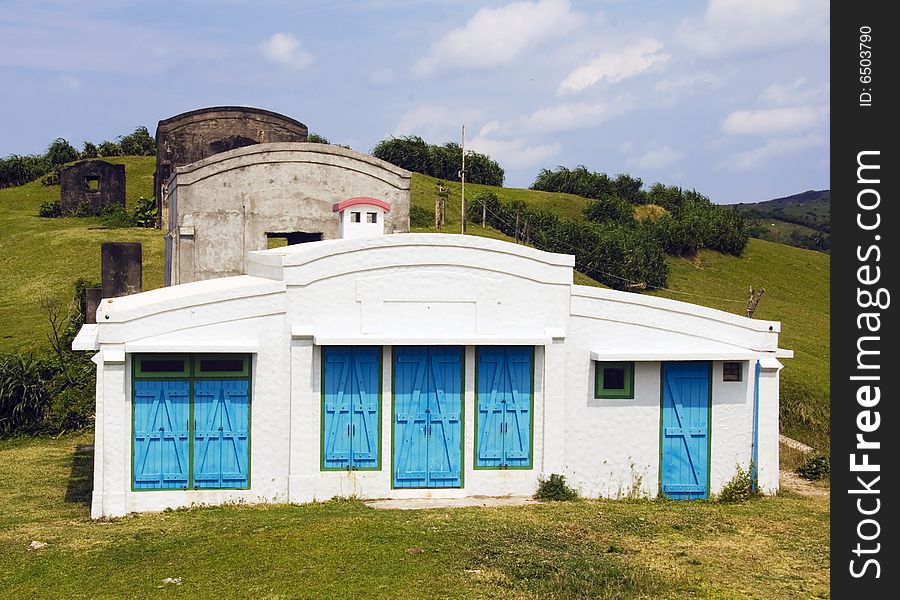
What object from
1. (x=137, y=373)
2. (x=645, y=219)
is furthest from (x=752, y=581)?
(x=645, y=219)

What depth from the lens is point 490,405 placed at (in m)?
16.3

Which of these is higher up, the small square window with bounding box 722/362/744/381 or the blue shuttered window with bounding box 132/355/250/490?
the small square window with bounding box 722/362/744/381

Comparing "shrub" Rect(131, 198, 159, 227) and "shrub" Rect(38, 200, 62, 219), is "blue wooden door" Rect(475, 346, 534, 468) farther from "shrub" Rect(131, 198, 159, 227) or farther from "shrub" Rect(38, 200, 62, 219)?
"shrub" Rect(38, 200, 62, 219)

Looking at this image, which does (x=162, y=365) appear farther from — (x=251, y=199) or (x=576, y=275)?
(x=576, y=275)

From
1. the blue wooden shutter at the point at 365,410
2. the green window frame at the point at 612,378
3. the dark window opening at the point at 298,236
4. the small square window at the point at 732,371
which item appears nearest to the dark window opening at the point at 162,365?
the blue wooden shutter at the point at 365,410

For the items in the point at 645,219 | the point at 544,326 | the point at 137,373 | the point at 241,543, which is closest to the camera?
the point at 241,543

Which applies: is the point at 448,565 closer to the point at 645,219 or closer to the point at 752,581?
the point at 752,581

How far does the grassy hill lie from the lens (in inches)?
1141

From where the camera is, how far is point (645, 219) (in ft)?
185

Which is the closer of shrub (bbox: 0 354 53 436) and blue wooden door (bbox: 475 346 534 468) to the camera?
blue wooden door (bbox: 475 346 534 468)

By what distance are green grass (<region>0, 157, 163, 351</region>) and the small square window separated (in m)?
18.7

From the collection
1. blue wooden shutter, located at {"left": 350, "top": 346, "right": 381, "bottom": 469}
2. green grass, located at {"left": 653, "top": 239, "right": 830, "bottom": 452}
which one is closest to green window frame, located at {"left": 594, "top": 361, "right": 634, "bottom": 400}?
blue wooden shutter, located at {"left": 350, "top": 346, "right": 381, "bottom": 469}
